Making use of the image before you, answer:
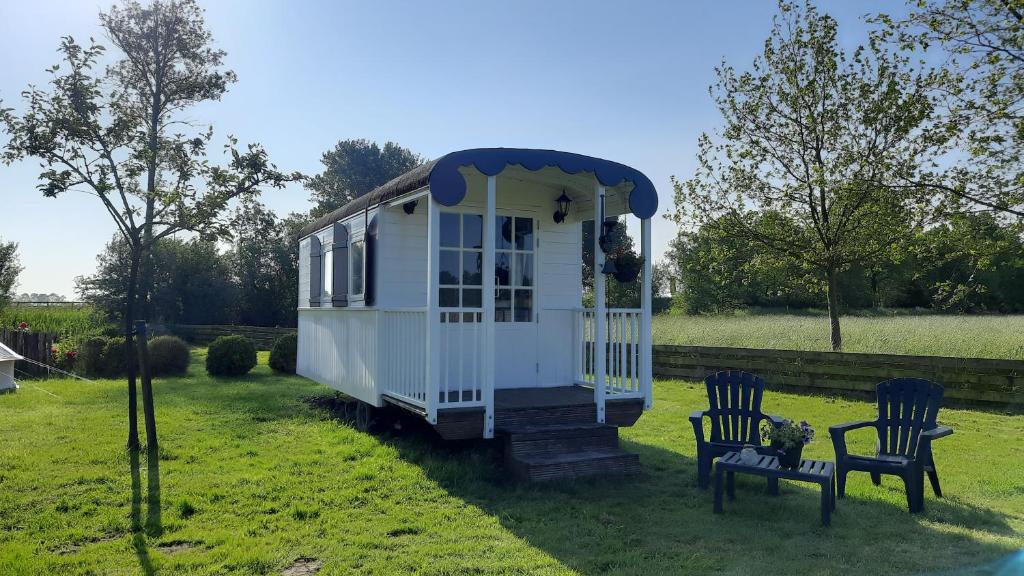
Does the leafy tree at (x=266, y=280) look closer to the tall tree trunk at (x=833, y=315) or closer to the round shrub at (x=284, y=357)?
the round shrub at (x=284, y=357)

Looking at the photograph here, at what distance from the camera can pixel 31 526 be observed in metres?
4.13

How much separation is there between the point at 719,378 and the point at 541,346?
76.3 inches

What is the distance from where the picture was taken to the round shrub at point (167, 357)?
1271cm

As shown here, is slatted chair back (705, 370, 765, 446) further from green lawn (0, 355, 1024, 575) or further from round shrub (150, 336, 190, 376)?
round shrub (150, 336, 190, 376)

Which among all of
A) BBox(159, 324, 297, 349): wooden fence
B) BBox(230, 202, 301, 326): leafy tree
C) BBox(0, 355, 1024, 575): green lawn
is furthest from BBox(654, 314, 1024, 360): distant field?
BBox(230, 202, 301, 326): leafy tree

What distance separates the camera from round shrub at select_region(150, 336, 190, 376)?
12.7 metres

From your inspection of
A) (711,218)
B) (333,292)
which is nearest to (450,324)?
(333,292)

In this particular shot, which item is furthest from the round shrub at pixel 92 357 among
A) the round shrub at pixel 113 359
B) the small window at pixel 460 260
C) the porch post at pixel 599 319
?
the porch post at pixel 599 319

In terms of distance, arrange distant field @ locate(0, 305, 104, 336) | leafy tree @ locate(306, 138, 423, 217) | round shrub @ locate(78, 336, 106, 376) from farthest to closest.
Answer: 1. leafy tree @ locate(306, 138, 423, 217)
2. distant field @ locate(0, 305, 104, 336)
3. round shrub @ locate(78, 336, 106, 376)

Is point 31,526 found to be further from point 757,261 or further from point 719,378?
point 757,261

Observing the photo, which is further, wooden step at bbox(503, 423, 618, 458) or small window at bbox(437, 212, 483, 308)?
small window at bbox(437, 212, 483, 308)

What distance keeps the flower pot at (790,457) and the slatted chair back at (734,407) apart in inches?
26.4

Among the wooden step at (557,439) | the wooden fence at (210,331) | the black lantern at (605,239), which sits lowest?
the wooden step at (557,439)

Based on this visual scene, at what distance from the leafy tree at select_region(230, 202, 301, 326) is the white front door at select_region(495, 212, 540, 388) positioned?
18334mm
